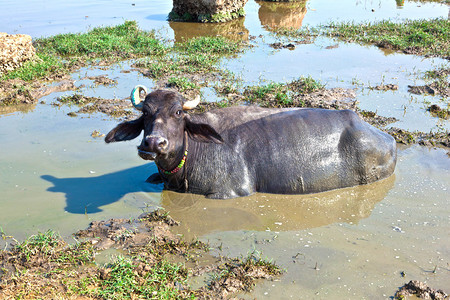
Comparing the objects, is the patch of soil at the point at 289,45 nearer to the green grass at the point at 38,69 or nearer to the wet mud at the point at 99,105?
the wet mud at the point at 99,105

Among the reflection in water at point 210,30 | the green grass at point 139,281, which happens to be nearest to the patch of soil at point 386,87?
the reflection in water at point 210,30

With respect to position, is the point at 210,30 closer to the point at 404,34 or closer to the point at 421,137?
the point at 404,34

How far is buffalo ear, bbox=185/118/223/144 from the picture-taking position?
16.1 feet

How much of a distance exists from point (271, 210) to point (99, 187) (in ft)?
6.54

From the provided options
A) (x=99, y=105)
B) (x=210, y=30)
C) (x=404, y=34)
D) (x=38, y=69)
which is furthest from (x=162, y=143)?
(x=404, y=34)

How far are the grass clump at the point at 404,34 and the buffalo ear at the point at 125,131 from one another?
801cm

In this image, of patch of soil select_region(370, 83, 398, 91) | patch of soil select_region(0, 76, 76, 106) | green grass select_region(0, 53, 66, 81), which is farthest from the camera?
green grass select_region(0, 53, 66, 81)

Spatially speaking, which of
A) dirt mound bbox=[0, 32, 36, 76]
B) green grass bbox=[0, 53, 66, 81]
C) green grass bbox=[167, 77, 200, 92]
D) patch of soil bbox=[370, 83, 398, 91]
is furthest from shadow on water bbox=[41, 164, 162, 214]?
patch of soil bbox=[370, 83, 398, 91]

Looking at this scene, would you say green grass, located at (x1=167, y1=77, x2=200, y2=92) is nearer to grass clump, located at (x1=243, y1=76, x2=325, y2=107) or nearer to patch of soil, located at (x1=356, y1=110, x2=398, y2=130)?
grass clump, located at (x1=243, y1=76, x2=325, y2=107)

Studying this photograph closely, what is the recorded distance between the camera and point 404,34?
38.6 ft

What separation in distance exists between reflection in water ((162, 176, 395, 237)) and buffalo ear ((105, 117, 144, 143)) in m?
0.79

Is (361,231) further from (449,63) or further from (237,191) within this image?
(449,63)

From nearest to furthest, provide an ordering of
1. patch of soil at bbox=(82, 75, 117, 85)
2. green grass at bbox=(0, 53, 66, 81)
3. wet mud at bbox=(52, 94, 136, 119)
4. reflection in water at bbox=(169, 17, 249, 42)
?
wet mud at bbox=(52, 94, 136, 119) → patch of soil at bbox=(82, 75, 117, 85) → green grass at bbox=(0, 53, 66, 81) → reflection in water at bbox=(169, 17, 249, 42)

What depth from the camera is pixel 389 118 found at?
702cm
